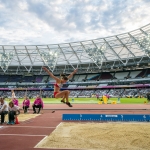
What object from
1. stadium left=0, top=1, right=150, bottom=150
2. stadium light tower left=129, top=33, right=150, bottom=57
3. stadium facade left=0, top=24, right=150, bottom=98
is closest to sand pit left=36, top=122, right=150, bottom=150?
stadium left=0, top=1, right=150, bottom=150

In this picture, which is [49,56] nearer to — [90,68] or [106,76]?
[90,68]

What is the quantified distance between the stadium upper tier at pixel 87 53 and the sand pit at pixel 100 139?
4422 cm

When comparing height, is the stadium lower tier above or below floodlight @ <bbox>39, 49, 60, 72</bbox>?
below

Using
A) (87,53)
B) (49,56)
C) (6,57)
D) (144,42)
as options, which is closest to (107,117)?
(144,42)

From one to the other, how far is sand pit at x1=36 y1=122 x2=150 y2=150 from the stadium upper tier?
44223mm

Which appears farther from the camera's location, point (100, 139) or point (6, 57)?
point (6, 57)

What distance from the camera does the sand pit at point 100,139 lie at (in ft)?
23.6

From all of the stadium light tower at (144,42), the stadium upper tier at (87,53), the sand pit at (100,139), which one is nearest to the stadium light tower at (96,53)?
the stadium upper tier at (87,53)

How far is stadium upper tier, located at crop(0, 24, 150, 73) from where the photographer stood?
53.9 metres

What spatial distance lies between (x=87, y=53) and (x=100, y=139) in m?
54.6

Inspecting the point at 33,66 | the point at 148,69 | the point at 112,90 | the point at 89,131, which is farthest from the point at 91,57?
the point at 89,131

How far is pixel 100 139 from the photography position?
812cm

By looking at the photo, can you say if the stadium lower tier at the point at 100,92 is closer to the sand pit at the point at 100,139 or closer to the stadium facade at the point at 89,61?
the stadium facade at the point at 89,61

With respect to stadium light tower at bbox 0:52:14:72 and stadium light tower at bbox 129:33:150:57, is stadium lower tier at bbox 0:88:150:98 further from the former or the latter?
stadium light tower at bbox 129:33:150:57
